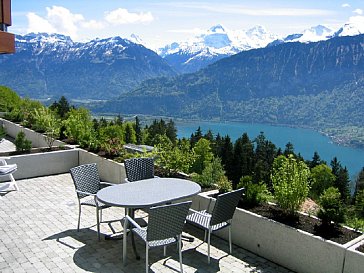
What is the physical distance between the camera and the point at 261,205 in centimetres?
561

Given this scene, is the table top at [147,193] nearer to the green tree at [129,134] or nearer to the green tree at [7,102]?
the green tree at [7,102]

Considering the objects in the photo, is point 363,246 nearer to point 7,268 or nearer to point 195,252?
point 195,252

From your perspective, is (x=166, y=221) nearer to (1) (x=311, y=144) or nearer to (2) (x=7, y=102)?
(2) (x=7, y=102)

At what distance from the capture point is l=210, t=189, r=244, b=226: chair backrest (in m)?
4.67

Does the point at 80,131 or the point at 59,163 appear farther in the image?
the point at 80,131

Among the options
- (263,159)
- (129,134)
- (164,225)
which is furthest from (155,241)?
(129,134)

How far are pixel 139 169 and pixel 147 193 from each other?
48.2 inches

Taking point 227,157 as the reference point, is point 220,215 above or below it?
above

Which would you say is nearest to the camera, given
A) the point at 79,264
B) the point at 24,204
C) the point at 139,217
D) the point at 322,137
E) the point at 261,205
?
the point at 79,264

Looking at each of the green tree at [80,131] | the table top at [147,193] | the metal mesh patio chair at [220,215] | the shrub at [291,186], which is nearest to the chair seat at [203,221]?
the metal mesh patio chair at [220,215]

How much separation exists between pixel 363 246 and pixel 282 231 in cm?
90

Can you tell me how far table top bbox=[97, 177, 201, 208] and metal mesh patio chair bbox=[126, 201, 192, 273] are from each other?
0.45m

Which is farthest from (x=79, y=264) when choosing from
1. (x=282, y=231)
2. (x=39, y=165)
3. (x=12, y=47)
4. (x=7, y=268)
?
(x=12, y=47)

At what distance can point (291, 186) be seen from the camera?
5.15 meters
